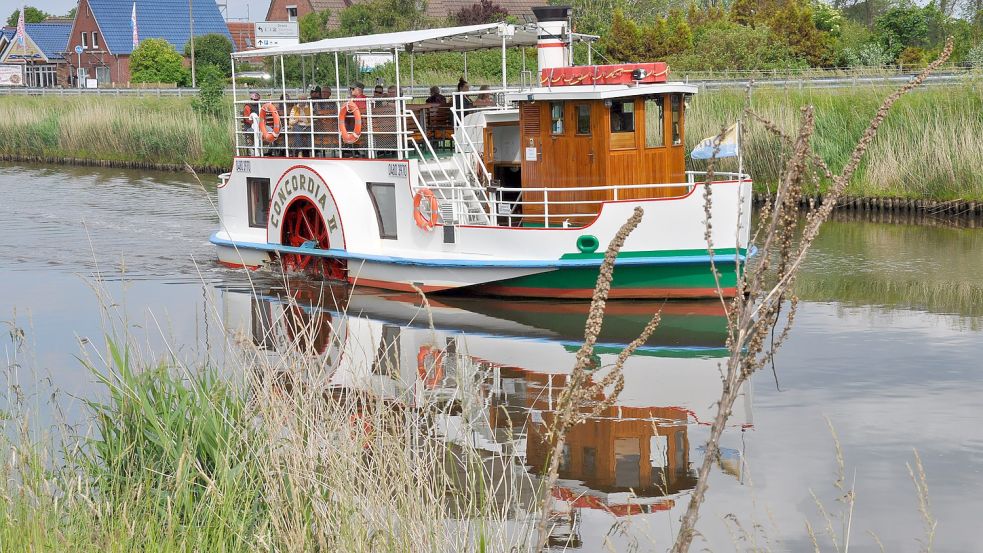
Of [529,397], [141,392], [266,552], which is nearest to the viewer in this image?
[266,552]

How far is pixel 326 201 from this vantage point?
16219 millimetres

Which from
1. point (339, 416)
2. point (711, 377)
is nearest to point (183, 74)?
point (711, 377)

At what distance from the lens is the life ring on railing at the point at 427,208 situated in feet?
49.6

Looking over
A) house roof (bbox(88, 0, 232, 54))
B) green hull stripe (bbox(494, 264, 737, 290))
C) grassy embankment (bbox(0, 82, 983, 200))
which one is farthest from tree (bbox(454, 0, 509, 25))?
green hull stripe (bbox(494, 264, 737, 290))

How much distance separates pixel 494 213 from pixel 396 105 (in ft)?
6.38

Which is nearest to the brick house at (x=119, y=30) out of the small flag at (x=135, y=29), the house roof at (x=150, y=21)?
the house roof at (x=150, y=21)

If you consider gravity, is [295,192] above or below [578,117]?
below

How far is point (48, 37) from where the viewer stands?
82.8 m

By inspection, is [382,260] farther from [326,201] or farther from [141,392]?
[141,392]

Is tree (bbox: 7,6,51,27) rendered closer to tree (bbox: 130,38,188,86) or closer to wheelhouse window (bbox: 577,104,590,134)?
tree (bbox: 130,38,188,86)

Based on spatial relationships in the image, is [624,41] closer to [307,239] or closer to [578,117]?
[307,239]

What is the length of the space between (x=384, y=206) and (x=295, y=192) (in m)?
1.51

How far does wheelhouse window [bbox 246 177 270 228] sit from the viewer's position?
18047 mm

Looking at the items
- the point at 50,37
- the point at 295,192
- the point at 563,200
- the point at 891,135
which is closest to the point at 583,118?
the point at 563,200
